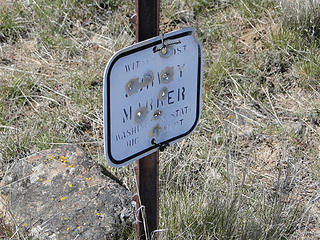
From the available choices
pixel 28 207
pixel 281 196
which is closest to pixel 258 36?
pixel 281 196

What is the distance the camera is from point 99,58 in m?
3.72

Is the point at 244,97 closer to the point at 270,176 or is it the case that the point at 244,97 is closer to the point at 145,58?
the point at 270,176

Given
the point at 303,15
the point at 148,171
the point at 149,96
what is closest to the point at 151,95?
the point at 149,96

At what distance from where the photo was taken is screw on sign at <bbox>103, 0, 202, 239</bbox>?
163 cm

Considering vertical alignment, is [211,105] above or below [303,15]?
below

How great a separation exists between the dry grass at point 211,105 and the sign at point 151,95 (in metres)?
0.46

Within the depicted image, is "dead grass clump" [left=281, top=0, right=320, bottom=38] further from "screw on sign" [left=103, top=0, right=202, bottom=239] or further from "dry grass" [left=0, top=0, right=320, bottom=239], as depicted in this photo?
"screw on sign" [left=103, top=0, right=202, bottom=239]

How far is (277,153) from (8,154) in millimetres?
1488

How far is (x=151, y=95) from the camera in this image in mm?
1737

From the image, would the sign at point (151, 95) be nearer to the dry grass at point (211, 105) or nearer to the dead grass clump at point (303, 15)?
the dry grass at point (211, 105)

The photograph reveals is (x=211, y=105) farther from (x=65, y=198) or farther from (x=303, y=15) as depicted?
(x=65, y=198)

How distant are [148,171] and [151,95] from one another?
314 mm

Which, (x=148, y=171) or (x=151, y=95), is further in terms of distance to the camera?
(x=148, y=171)

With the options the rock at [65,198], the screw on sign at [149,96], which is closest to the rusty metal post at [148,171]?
the screw on sign at [149,96]
